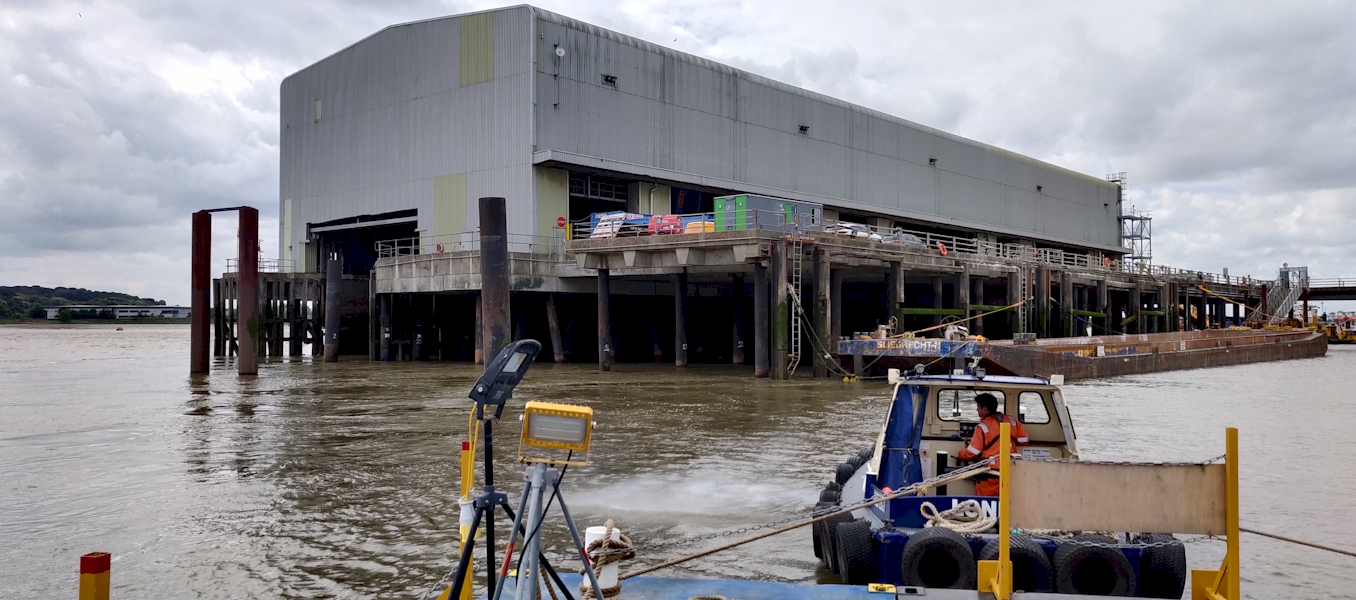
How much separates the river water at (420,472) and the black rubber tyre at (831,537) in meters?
0.21

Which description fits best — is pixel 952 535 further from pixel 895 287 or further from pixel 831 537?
pixel 895 287

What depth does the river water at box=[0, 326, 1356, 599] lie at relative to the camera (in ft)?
27.4

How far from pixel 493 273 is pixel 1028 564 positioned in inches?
866

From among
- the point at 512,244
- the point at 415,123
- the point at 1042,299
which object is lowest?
the point at 1042,299

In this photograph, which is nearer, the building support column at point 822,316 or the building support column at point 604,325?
the building support column at point 822,316

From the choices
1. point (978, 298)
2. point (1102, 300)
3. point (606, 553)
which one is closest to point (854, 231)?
point (978, 298)

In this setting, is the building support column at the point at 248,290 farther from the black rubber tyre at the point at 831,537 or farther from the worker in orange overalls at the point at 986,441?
the worker in orange overalls at the point at 986,441

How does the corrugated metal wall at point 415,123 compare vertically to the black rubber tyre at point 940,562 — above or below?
above

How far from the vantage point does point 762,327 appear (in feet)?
98.0

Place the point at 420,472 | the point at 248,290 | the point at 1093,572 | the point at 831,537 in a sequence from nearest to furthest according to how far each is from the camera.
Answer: the point at 1093,572, the point at 831,537, the point at 420,472, the point at 248,290

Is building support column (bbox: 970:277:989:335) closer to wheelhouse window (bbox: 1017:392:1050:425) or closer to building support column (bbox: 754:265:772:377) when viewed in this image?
building support column (bbox: 754:265:772:377)

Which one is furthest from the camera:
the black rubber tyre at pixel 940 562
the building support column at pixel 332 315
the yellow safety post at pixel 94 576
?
the building support column at pixel 332 315

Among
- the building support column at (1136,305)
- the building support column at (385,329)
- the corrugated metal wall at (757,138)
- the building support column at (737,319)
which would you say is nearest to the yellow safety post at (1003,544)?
the building support column at (737,319)

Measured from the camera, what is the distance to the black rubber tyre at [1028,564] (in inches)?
270
